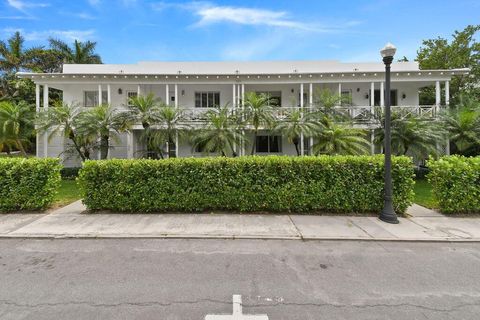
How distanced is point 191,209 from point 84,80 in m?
13.3

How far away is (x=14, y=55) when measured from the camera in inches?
982

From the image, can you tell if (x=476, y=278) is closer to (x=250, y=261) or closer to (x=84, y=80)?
(x=250, y=261)

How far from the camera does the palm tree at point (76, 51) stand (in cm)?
2589

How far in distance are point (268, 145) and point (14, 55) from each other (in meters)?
27.0

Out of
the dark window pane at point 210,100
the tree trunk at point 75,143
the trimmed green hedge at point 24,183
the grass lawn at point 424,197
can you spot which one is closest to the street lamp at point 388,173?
the grass lawn at point 424,197

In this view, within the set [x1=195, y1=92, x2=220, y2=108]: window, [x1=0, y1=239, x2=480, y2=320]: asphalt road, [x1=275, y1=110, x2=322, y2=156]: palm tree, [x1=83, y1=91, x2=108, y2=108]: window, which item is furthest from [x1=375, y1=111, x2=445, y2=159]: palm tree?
[x1=83, y1=91, x2=108, y2=108]: window

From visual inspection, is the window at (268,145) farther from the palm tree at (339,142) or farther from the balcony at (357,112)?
the palm tree at (339,142)

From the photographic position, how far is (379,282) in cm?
358

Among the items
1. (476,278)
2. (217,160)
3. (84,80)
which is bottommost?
(476,278)

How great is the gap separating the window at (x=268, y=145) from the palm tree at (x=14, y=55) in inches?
1009

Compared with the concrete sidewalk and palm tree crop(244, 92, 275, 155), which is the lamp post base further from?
palm tree crop(244, 92, 275, 155)

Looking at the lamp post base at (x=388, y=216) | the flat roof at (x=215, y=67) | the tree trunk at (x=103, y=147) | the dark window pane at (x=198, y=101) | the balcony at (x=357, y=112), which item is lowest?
the lamp post base at (x=388, y=216)

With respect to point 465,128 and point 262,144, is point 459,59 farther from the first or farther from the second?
point 262,144

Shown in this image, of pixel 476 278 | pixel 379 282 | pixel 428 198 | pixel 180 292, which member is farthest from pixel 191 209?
pixel 428 198
